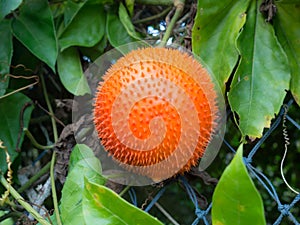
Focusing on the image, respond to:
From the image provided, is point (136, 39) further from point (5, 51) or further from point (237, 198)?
point (237, 198)

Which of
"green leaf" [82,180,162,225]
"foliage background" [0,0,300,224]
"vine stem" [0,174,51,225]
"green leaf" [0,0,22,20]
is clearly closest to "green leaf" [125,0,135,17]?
"foliage background" [0,0,300,224]

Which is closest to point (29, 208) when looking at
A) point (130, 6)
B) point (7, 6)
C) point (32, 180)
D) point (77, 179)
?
point (77, 179)

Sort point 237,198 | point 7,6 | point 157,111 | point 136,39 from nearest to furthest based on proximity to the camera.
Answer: point 237,198 < point 157,111 < point 7,6 < point 136,39

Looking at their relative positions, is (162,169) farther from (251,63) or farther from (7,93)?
(7,93)

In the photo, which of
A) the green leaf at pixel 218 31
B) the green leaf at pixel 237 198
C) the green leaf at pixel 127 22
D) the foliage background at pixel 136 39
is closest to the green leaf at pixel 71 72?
the foliage background at pixel 136 39

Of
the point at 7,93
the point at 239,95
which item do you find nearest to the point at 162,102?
the point at 239,95

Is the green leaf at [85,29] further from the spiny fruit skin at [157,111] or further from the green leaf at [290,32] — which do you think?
the green leaf at [290,32]
